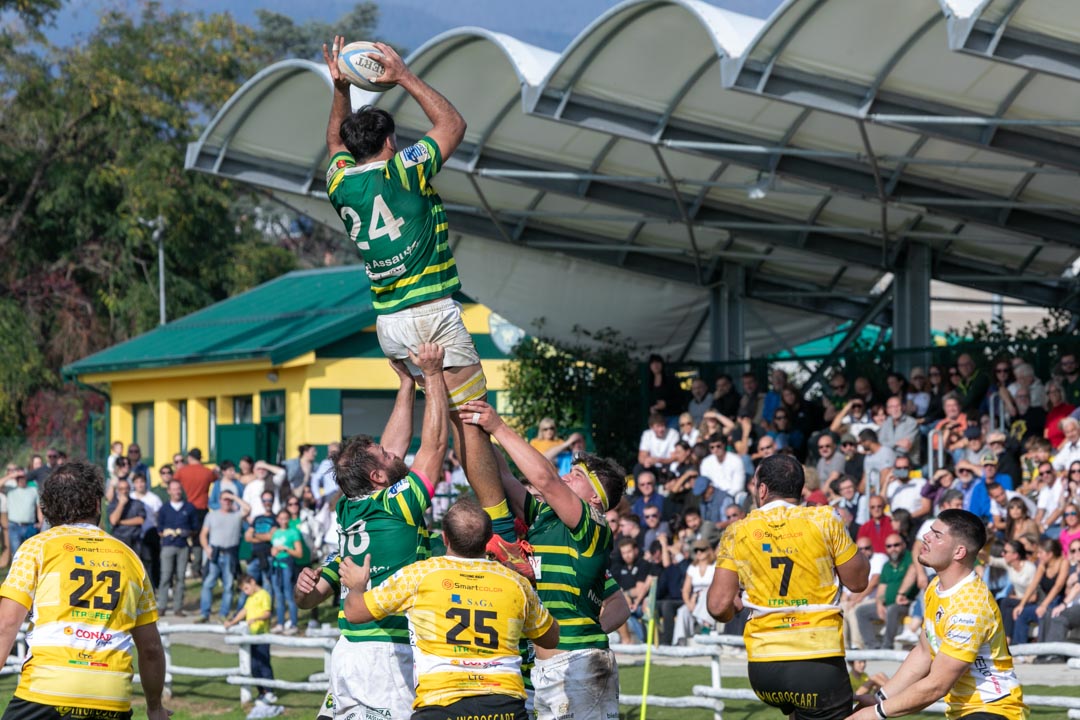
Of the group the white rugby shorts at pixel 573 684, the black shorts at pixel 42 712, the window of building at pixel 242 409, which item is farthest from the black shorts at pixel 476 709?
the window of building at pixel 242 409

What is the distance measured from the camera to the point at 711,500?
19891 millimetres

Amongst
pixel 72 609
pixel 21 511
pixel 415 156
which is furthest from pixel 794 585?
pixel 21 511

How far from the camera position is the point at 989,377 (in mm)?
19484

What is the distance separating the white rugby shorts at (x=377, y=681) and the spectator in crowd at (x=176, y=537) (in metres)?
15.8

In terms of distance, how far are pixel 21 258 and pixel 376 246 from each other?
39.4 metres

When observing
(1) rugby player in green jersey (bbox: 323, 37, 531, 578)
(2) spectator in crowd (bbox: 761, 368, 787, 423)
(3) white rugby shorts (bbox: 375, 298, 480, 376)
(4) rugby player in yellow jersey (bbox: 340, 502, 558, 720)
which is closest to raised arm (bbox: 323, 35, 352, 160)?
(1) rugby player in green jersey (bbox: 323, 37, 531, 578)

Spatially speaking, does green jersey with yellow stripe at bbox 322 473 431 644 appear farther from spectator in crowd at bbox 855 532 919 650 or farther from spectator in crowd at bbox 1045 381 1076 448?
spectator in crowd at bbox 1045 381 1076 448

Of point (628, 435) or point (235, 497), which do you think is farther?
point (628, 435)

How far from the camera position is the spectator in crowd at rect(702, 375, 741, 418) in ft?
75.0

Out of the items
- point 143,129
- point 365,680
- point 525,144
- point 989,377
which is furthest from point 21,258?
point 365,680

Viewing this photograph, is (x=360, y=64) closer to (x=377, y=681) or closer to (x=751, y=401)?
(x=377, y=681)

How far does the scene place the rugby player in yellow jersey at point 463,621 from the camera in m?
6.80

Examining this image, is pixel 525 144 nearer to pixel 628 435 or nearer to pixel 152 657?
pixel 628 435

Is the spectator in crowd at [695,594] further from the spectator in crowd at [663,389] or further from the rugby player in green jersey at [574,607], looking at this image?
the rugby player in green jersey at [574,607]
